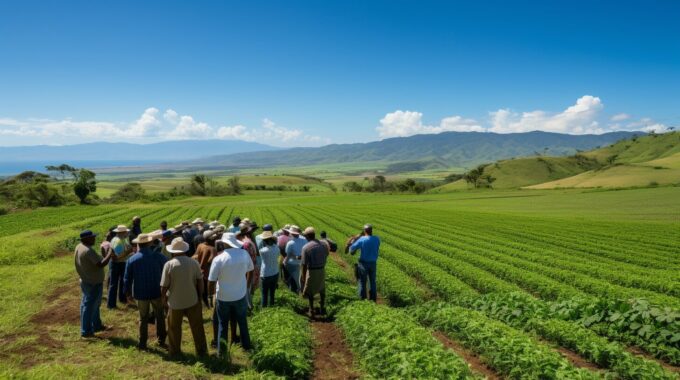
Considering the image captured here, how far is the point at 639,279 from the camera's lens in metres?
15.1

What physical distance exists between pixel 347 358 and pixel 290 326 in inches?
65.6

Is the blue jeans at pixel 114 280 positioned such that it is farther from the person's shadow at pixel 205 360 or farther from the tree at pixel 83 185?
the tree at pixel 83 185

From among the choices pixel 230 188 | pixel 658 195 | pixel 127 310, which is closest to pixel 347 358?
pixel 127 310

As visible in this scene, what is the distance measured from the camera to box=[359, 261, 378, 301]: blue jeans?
1311cm

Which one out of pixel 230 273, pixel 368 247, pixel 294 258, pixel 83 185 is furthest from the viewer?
pixel 83 185

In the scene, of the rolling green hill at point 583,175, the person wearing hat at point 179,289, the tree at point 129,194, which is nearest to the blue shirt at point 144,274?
the person wearing hat at point 179,289

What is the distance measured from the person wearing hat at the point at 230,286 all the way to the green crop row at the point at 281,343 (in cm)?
60

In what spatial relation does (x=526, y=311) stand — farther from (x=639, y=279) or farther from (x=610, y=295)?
(x=639, y=279)

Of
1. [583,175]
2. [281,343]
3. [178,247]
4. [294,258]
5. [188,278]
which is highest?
[178,247]

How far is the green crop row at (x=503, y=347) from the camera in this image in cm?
723

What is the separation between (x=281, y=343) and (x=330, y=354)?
140 centimetres

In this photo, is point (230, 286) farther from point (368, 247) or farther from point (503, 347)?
point (503, 347)

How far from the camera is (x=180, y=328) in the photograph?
28.9 feet

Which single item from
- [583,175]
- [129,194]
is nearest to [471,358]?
[129,194]
